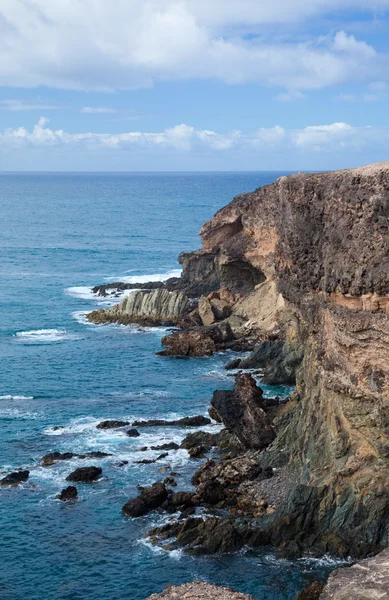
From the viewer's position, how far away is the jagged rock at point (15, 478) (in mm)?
51844

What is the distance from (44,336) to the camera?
91250 millimetres

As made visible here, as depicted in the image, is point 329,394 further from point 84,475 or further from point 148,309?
point 148,309

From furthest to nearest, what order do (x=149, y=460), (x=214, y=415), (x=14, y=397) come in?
(x=14, y=397) → (x=214, y=415) → (x=149, y=460)

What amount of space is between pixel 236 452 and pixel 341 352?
14513 mm

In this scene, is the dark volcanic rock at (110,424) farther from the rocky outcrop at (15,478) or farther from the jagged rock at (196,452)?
the rocky outcrop at (15,478)

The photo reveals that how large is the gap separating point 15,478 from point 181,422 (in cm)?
1407

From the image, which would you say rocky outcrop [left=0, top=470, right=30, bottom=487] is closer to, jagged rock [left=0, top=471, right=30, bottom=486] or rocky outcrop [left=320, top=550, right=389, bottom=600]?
jagged rock [left=0, top=471, right=30, bottom=486]

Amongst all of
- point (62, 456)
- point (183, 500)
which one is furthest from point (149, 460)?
point (183, 500)

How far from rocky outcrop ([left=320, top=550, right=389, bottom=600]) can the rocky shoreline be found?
7.49 metres

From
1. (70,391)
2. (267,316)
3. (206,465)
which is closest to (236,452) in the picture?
(206,465)

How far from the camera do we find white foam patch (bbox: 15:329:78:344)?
8900cm

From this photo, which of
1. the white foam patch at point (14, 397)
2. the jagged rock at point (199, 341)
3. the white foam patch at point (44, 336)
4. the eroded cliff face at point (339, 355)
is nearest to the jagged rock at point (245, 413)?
the eroded cliff face at point (339, 355)

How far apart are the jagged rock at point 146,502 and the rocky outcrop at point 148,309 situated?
154 feet

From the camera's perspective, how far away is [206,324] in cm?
9106
